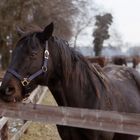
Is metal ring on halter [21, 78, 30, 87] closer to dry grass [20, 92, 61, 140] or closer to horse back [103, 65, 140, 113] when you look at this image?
horse back [103, 65, 140, 113]

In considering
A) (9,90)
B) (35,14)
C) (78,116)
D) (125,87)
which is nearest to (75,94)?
(78,116)

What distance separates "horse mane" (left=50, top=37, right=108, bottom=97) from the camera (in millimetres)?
3625

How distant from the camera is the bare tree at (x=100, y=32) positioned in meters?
60.9

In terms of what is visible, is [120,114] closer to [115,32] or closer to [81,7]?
[81,7]

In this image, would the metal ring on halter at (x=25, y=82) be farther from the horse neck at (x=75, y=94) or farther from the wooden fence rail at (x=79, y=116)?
the horse neck at (x=75, y=94)

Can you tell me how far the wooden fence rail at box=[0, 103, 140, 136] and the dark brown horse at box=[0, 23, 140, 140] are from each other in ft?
0.60

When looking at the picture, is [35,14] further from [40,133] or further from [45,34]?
[45,34]

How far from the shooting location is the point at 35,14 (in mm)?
24953

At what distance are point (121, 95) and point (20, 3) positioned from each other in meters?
19.4

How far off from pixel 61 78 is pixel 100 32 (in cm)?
5875

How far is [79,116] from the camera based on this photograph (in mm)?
3262

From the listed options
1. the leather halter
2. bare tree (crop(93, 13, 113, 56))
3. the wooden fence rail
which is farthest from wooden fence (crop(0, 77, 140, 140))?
bare tree (crop(93, 13, 113, 56))

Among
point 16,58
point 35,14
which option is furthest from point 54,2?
point 16,58

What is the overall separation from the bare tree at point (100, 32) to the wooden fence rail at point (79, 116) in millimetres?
57008
